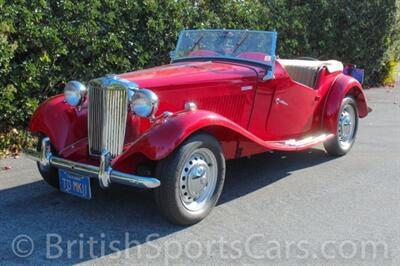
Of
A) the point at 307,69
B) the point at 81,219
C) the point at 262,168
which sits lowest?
the point at 262,168

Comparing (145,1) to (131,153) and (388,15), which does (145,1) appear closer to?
(131,153)

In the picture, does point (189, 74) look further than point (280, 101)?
No

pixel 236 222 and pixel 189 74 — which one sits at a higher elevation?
pixel 189 74

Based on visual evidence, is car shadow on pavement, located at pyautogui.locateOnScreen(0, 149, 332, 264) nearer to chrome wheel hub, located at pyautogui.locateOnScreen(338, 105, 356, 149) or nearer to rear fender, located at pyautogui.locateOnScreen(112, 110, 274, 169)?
rear fender, located at pyautogui.locateOnScreen(112, 110, 274, 169)

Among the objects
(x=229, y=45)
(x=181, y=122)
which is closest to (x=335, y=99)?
(x=229, y=45)

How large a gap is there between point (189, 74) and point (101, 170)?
1328 mm

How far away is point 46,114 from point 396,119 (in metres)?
6.57

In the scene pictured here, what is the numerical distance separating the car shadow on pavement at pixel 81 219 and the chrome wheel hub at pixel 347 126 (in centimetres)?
124

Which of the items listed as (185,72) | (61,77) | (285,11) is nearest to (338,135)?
(185,72)

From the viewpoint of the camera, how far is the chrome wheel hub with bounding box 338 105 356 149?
254 inches

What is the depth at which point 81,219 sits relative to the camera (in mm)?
4332

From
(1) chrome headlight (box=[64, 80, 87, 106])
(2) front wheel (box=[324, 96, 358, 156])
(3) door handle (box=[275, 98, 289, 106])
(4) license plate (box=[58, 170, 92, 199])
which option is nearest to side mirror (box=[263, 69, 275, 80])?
(3) door handle (box=[275, 98, 289, 106])

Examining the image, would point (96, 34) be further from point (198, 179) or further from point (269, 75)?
point (198, 179)

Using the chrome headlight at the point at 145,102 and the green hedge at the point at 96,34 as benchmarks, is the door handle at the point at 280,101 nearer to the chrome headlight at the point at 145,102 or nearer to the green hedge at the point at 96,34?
the chrome headlight at the point at 145,102
